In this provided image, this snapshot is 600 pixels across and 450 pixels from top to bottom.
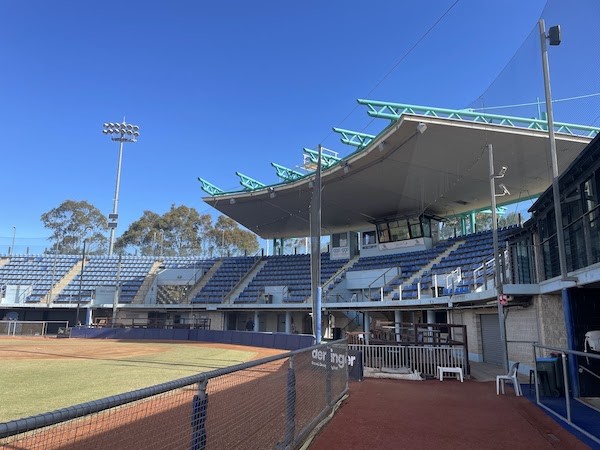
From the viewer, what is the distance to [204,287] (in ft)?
131

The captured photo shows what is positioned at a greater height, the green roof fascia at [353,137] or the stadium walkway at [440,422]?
the green roof fascia at [353,137]

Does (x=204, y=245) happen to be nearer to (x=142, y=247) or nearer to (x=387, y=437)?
(x=142, y=247)

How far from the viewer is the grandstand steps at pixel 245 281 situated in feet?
120

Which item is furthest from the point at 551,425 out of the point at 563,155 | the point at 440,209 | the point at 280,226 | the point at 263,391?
the point at 280,226

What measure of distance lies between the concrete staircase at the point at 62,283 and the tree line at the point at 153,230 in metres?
26.3

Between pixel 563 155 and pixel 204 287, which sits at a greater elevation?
pixel 563 155

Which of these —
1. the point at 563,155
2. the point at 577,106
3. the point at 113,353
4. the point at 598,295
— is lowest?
the point at 113,353

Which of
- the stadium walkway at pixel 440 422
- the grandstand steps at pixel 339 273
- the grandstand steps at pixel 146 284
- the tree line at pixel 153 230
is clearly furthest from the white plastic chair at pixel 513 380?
the tree line at pixel 153 230

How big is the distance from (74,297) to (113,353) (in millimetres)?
20624

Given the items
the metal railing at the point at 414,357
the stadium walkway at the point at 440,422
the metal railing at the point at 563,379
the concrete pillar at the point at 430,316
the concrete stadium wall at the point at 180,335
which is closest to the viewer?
the stadium walkway at the point at 440,422

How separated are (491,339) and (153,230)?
208ft

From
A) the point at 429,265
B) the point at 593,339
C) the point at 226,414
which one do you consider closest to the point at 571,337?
the point at 593,339

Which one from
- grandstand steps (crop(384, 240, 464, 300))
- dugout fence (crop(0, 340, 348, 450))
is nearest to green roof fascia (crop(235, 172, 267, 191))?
grandstand steps (crop(384, 240, 464, 300))

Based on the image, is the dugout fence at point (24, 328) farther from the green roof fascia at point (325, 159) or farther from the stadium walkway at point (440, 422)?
the stadium walkway at point (440, 422)
